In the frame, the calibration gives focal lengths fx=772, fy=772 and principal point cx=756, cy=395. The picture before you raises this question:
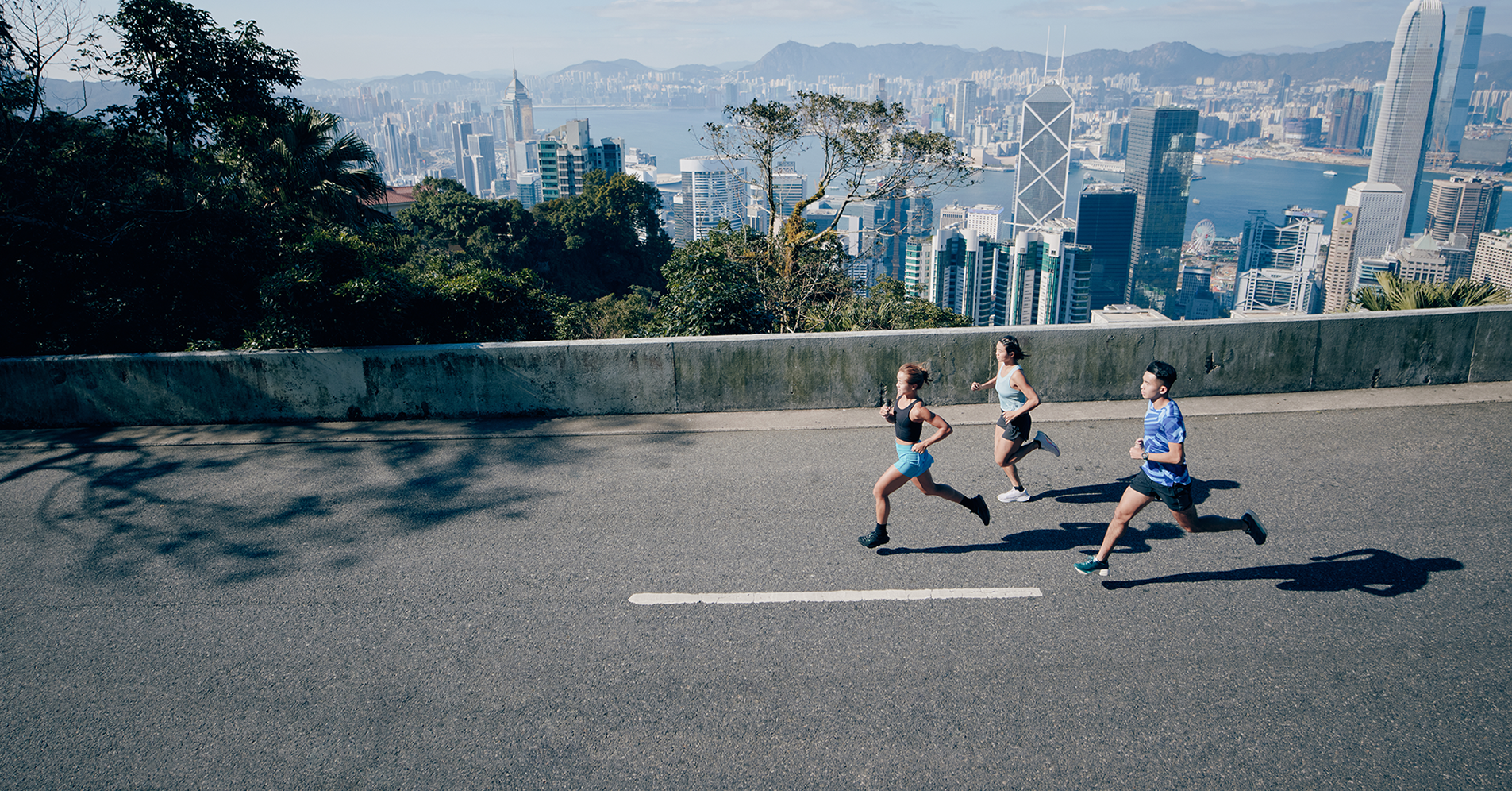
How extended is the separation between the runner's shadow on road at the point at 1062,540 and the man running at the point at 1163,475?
0.46 meters

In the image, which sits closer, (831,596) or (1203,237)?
(831,596)

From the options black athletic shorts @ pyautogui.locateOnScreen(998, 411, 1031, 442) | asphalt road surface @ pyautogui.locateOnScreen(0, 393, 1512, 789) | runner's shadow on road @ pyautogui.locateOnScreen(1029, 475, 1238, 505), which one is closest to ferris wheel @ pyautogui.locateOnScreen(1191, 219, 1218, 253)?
runner's shadow on road @ pyautogui.locateOnScreen(1029, 475, 1238, 505)

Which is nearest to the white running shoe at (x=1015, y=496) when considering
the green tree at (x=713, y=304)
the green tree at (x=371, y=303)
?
the green tree at (x=713, y=304)

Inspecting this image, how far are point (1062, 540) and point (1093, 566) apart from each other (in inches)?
18.7

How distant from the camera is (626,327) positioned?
15.7 meters

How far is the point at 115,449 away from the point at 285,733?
18.0ft

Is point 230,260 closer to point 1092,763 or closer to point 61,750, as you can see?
point 61,750

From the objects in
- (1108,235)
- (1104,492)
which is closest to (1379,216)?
(1108,235)

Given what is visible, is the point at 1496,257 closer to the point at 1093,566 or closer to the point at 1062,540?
the point at 1062,540

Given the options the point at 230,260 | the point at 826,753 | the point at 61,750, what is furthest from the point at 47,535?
the point at 826,753

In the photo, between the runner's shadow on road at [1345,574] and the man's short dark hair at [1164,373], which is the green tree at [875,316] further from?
the runner's shadow on road at [1345,574]

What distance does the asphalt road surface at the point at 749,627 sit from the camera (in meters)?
3.52

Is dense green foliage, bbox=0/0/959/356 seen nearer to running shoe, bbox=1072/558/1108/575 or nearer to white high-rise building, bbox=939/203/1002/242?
running shoe, bbox=1072/558/1108/575

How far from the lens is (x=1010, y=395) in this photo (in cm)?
588
